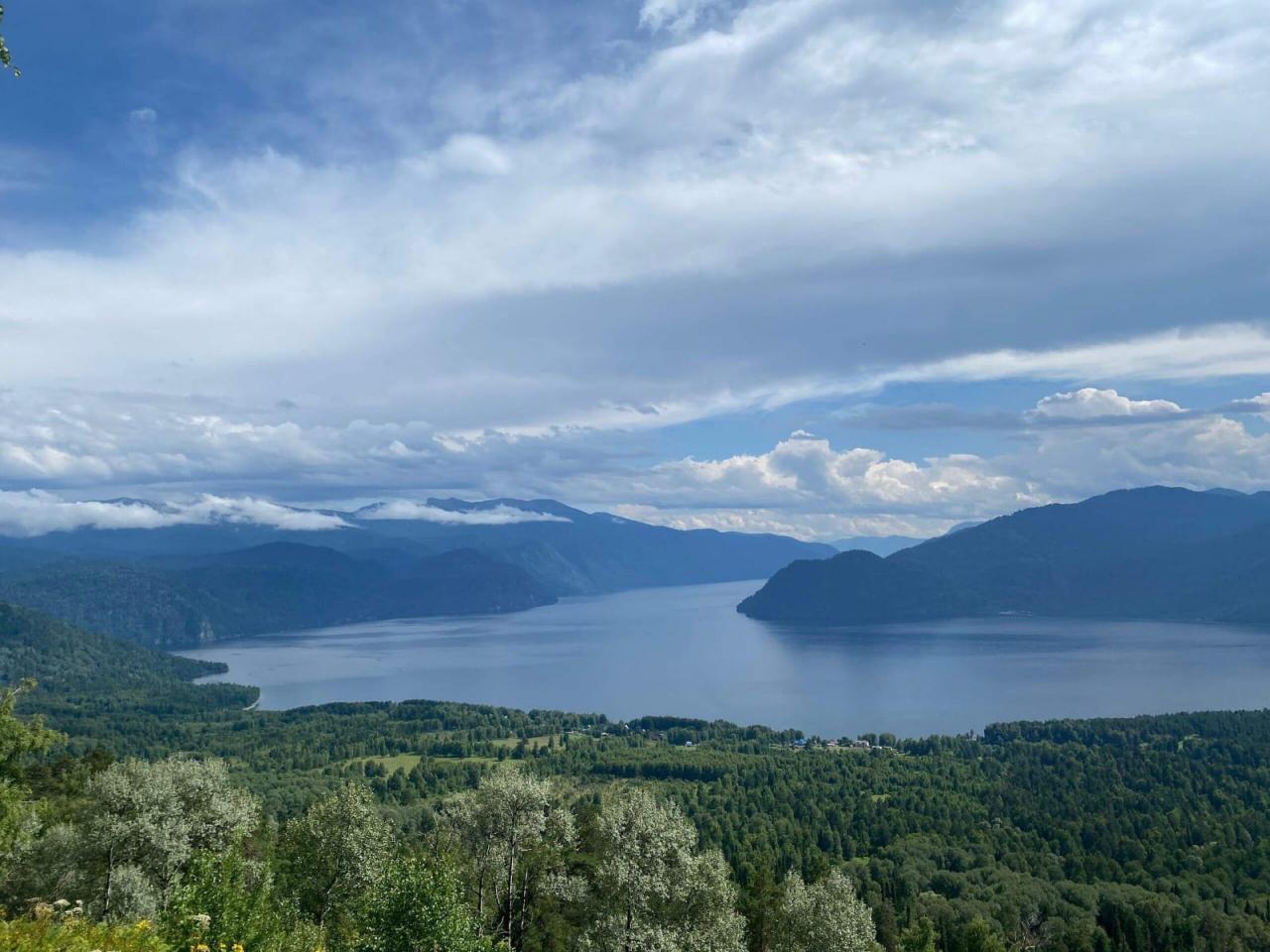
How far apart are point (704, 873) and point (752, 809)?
66.2 m

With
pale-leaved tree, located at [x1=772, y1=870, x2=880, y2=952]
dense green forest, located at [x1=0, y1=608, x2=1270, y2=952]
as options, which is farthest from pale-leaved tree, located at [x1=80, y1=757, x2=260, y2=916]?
pale-leaved tree, located at [x1=772, y1=870, x2=880, y2=952]

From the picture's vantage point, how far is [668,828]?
101ft

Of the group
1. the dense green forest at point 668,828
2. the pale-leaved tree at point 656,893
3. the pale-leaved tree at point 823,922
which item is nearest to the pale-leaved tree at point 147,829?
the dense green forest at point 668,828

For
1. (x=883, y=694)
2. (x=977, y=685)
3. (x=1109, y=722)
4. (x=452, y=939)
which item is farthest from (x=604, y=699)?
(x=452, y=939)

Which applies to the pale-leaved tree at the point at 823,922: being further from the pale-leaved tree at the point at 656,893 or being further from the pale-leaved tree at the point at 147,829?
the pale-leaved tree at the point at 147,829

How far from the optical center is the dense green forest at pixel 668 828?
94.4 feet

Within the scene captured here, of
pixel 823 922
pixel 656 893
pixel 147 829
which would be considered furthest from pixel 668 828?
pixel 147 829

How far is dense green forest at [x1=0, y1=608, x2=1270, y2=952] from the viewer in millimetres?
28766

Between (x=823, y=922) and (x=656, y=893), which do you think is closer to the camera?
(x=656, y=893)

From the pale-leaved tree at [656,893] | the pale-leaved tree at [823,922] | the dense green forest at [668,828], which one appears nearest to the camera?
the pale-leaved tree at [656,893]

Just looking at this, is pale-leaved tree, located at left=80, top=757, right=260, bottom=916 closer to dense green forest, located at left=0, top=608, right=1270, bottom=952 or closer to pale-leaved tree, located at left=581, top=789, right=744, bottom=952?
dense green forest, located at left=0, top=608, right=1270, bottom=952

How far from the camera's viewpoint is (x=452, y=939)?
2134 cm

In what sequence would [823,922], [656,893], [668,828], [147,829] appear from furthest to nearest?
[823,922]
[668,828]
[147,829]
[656,893]

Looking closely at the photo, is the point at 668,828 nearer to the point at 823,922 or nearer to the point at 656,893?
the point at 656,893
